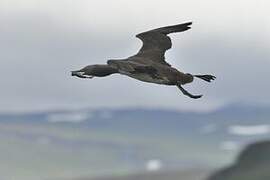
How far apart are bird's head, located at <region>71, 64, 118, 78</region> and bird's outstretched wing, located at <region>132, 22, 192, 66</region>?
5343 mm

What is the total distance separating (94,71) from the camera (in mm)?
29234

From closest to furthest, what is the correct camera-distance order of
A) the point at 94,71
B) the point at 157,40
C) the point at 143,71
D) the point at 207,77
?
the point at 143,71 < the point at 94,71 < the point at 207,77 < the point at 157,40

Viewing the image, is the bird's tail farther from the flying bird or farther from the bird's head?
the bird's head

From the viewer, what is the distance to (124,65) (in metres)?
29.1

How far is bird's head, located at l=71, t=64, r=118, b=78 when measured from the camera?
95.2 feet

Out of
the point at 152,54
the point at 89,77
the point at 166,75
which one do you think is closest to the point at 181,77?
the point at 166,75

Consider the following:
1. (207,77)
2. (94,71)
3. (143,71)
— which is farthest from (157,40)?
(143,71)

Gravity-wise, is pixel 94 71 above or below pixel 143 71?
above

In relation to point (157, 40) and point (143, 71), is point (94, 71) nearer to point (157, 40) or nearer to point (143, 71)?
point (143, 71)

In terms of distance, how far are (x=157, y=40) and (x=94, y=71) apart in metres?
9.04

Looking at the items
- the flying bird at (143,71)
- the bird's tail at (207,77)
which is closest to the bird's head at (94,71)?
the flying bird at (143,71)

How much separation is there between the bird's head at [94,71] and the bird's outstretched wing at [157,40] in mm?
5343

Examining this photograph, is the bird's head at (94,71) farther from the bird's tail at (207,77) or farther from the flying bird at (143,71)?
Answer: the bird's tail at (207,77)

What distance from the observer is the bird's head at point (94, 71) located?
95.2 ft
